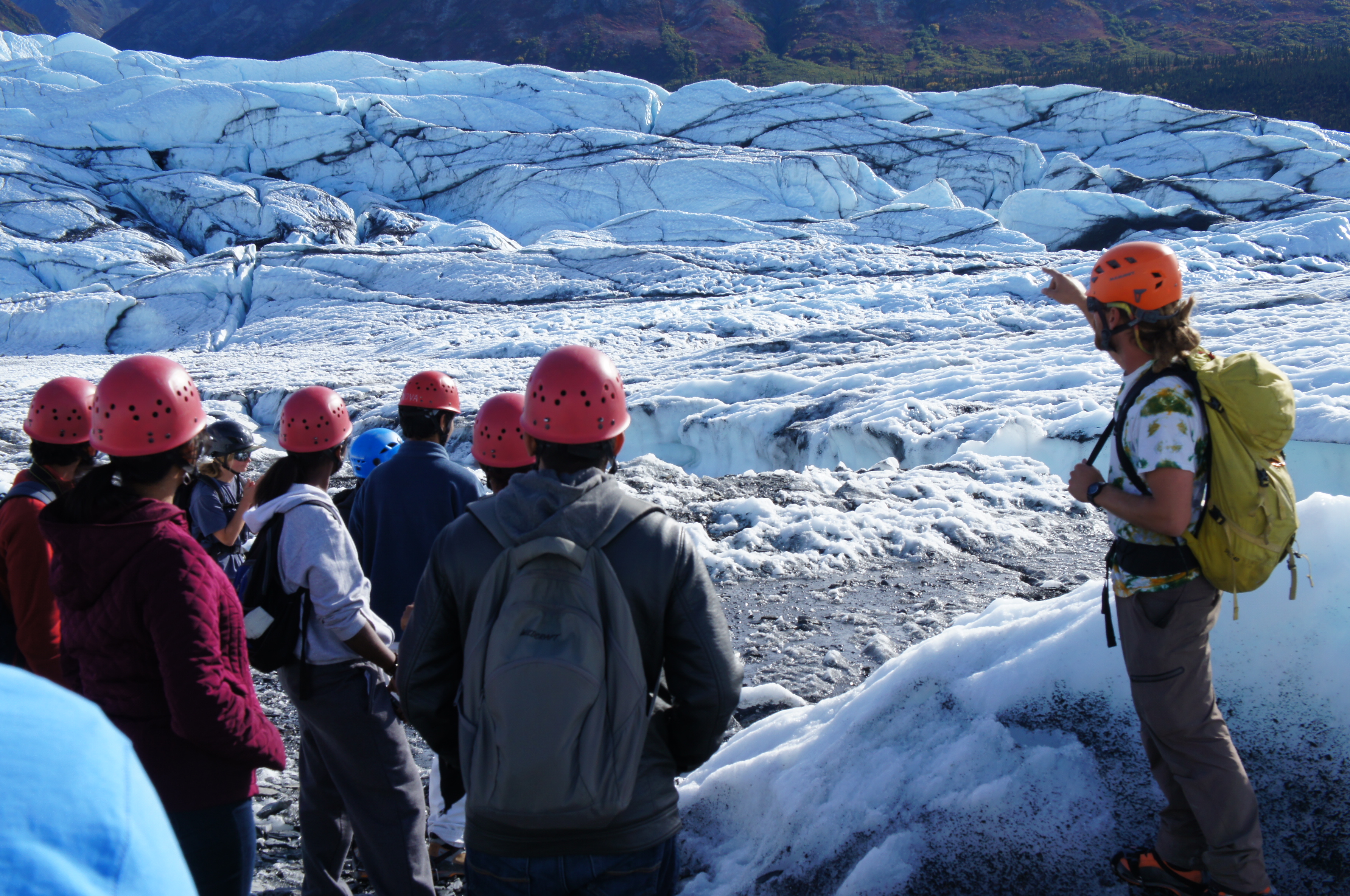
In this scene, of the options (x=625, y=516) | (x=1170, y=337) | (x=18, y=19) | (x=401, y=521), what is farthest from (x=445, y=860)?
(x=18, y=19)

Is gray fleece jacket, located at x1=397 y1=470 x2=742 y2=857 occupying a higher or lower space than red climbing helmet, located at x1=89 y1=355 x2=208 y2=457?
lower

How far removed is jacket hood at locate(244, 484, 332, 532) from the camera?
2.08m

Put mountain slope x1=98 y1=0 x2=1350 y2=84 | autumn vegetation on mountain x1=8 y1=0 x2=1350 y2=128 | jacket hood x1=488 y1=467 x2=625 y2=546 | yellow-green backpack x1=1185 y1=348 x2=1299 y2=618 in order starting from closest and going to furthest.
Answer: jacket hood x1=488 y1=467 x2=625 y2=546 < yellow-green backpack x1=1185 y1=348 x2=1299 y2=618 < autumn vegetation on mountain x1=8 y1=0 x2=1350 y2=128 < mountain slope x1=98 y1=0 x2=1350 y2=84

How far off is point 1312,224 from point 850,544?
18.5m

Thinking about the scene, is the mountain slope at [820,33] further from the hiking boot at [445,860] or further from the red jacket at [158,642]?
the red jacket at [158,642]

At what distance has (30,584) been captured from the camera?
216 cm

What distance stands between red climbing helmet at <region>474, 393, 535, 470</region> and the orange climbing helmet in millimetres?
1633

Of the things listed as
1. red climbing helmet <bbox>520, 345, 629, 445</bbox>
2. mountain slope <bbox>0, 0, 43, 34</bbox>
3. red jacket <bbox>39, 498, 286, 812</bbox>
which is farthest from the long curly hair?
mountain slope <bbox>0, 0, 43, 34</bbox>

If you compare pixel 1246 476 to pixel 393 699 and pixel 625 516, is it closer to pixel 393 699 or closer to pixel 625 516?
pixel 625 516

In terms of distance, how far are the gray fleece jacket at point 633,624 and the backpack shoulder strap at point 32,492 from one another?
4.19ft

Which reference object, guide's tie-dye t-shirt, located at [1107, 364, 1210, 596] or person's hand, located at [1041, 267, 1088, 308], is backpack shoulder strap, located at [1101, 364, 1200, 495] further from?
person's hand, located at [1041, 267, 1088, 308]

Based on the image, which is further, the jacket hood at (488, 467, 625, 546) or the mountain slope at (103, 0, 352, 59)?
the mountain slope at (103, 0, 352, 59)

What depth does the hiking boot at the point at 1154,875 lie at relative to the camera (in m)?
1.85

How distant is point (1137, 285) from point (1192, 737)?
3.21ft
